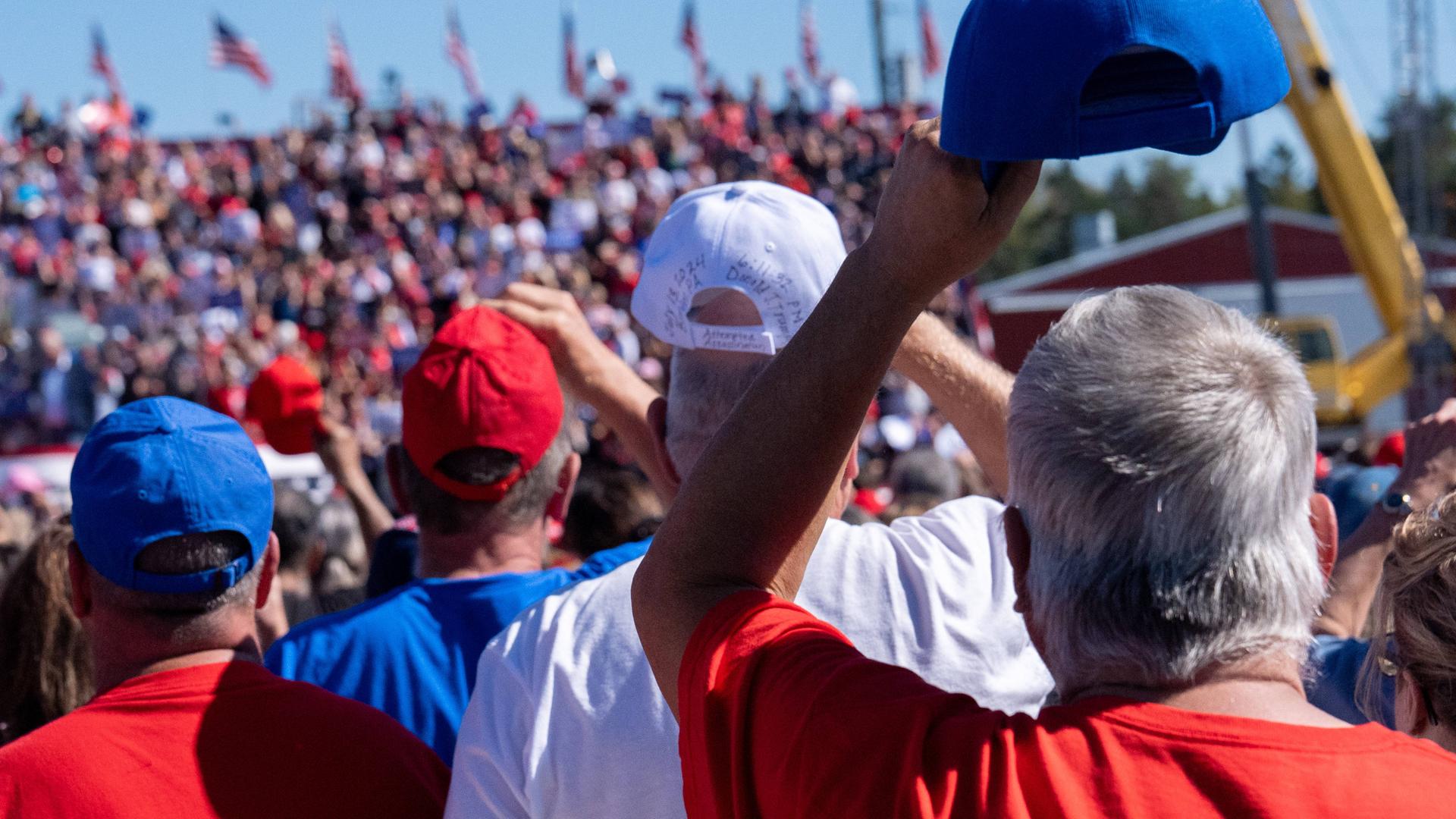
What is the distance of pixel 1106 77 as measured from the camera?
1.10m

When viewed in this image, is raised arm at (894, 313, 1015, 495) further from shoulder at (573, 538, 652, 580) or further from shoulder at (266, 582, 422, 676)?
shoulder at (266, 582, 422, 676)

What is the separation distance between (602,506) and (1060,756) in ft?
9.26

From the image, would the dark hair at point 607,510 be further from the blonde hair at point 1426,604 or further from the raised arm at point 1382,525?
the blonde hair at point 1426,604

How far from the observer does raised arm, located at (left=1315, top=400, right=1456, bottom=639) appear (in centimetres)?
231

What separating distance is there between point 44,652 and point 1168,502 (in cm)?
236

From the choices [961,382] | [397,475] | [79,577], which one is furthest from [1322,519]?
[397,475]

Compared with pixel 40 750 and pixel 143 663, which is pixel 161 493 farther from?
pixel 40 750

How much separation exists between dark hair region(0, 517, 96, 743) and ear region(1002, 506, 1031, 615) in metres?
2.11

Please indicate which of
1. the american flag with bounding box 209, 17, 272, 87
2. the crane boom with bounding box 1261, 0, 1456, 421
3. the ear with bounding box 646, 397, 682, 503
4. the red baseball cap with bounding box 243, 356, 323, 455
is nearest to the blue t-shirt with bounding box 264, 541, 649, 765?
the ear with bounding box 646, 397, 682, 503

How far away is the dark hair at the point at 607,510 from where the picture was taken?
12.7 ft

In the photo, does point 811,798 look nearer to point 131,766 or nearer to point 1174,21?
point 1174,21

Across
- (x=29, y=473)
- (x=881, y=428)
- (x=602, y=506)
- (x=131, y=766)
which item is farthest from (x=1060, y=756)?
(x=881, y=428)

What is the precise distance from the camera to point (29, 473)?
1270 centimetres

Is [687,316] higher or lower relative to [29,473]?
higher
